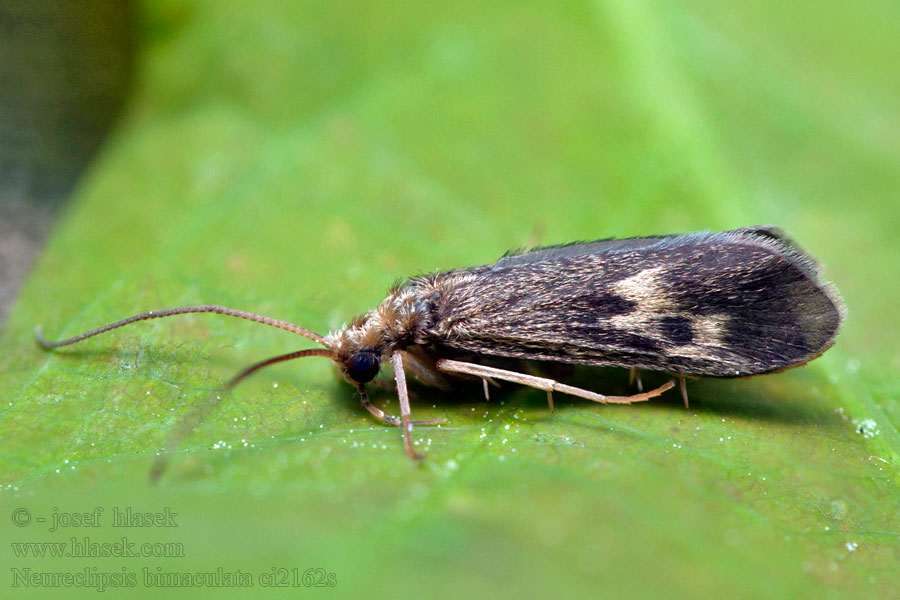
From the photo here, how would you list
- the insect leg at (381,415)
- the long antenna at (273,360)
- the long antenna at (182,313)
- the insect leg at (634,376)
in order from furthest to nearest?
the insect leg at (634,376) < the long antenna at (182,313) < the insect leg at (381,415) < the long antenna at (273,360)

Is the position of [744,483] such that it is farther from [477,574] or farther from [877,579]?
[477,574]

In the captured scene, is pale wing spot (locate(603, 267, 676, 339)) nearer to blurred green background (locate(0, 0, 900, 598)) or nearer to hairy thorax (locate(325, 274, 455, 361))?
blurred green background (locate(0, 0, 900, 598))

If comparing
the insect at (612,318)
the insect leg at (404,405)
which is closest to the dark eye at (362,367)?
the insect at (612,318)

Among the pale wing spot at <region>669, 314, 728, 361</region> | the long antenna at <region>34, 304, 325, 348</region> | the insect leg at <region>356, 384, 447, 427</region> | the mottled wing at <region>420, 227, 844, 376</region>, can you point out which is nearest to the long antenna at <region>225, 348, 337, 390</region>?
the long antenna at <region>34, 304, 325, 348</region>

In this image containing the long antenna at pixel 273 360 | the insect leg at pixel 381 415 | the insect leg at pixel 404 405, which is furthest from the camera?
the insect leg at pixel 381 415

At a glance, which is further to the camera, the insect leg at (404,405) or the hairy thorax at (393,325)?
the hairy thorax at (393,325)

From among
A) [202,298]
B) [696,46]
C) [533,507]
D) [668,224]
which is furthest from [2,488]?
[696,46]

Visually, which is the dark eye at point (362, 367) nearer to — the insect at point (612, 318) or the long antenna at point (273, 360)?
the insect at point (612, 318)
